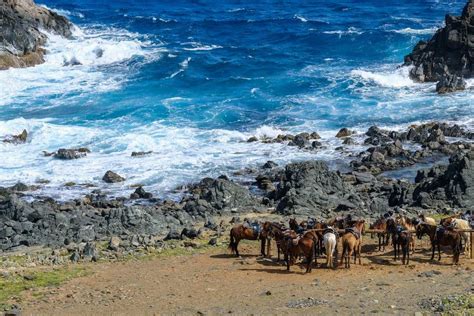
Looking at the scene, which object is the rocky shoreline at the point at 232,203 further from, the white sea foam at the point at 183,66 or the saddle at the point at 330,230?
the white sea foam at the point at 183,66

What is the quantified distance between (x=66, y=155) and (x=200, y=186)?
1038 cm

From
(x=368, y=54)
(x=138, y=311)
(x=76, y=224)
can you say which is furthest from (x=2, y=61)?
(x=138, y=311)

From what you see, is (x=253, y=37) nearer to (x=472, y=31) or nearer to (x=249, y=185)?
(x=472, y=31)

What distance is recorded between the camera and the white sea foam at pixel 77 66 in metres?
60.7

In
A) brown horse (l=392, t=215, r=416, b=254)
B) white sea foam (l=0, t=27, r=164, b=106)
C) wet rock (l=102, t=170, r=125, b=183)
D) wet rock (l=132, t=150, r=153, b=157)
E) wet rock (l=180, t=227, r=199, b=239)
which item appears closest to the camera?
brown horse (l=392, t=215, r=416, b=254)

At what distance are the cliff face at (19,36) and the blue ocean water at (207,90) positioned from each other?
4.69 feet

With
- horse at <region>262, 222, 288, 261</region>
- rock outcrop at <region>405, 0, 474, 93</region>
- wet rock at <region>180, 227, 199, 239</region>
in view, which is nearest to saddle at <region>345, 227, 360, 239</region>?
horse at <region>262, 222, 288, 261</region>

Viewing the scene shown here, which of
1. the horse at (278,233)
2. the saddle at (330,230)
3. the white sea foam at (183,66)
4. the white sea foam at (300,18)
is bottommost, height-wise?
the horse at (278,233)

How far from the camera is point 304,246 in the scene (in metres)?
23.0

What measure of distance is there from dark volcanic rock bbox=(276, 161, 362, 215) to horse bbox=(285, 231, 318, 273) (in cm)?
833

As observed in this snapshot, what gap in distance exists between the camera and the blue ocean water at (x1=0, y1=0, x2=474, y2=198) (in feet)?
Result: 144

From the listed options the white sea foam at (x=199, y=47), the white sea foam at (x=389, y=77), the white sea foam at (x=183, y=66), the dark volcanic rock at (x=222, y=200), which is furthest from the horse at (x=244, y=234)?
the white sea foam at (x=199, y=47)

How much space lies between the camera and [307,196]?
3291 cm

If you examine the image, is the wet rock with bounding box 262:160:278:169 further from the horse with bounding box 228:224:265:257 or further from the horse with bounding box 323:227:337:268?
the horse with bounding box 323:227:337:268
